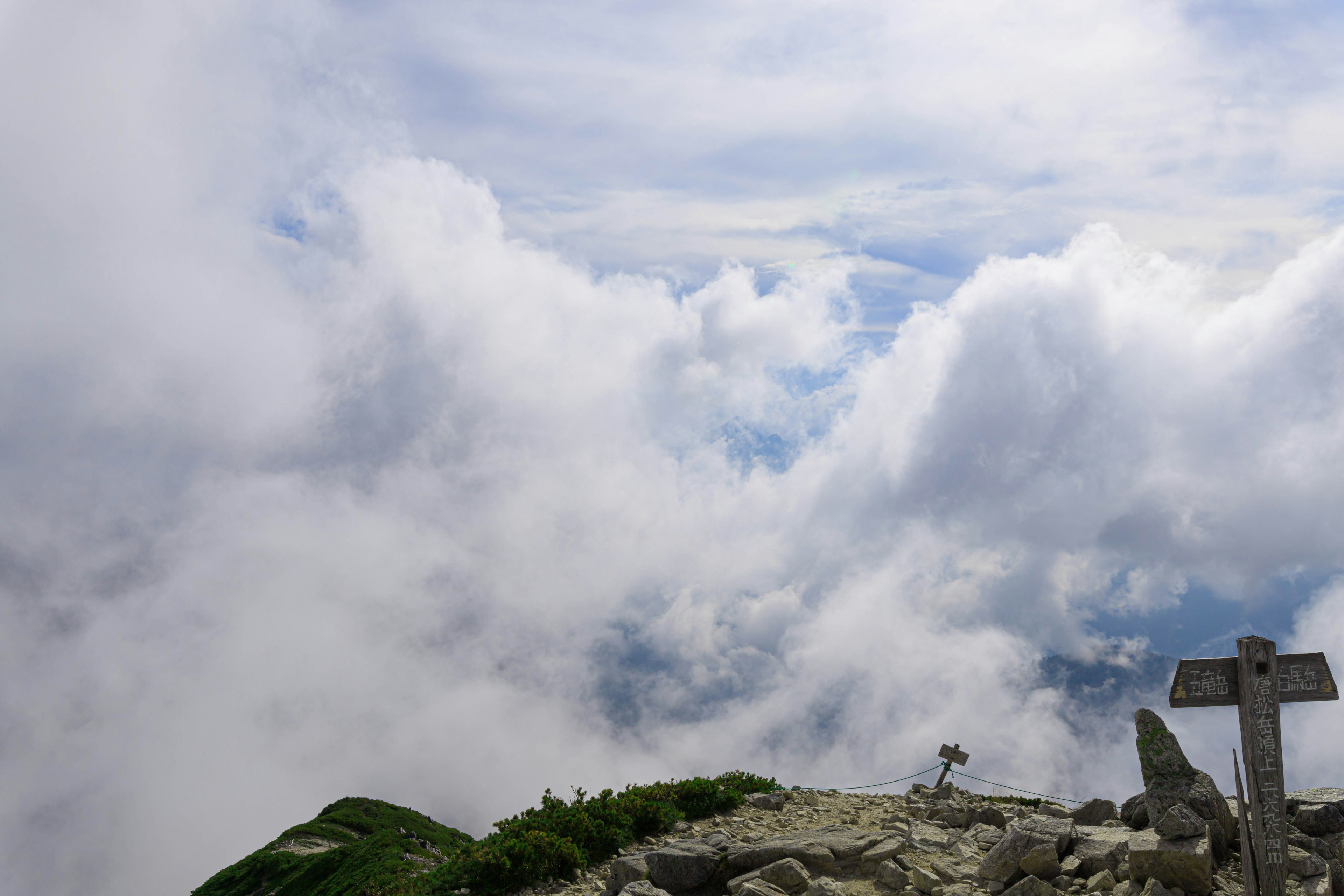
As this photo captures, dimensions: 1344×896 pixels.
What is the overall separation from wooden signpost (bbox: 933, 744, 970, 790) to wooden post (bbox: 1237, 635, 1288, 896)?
36.3 ft

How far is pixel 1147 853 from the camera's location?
9812 mm

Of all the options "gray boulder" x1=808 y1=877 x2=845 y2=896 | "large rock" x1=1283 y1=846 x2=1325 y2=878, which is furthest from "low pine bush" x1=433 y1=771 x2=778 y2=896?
"large rock" x1=1283 y1=846 x2=1325 y2=878

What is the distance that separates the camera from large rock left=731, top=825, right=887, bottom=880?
12.0 meters

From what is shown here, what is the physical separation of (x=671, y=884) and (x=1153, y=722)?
817 centimetres

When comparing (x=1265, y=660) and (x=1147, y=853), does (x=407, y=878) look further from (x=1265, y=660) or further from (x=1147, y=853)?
(x=1265, y=660)

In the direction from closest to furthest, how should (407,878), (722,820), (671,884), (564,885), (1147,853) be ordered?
(1147,853)
(671,884)
(564,885)
(407,878)
(722,820)

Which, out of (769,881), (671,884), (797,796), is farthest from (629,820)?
(797,796)

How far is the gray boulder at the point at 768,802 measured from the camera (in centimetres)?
1791

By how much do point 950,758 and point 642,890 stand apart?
13.2m

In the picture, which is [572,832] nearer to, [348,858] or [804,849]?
[804,849]

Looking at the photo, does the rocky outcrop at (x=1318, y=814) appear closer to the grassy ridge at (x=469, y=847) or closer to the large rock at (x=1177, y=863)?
the large rock at (x=1177, y=863)

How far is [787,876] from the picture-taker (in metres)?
11.2

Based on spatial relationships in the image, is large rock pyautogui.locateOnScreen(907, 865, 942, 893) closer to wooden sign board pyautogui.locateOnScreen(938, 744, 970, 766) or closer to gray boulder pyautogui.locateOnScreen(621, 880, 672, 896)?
gray boulder pyautogui.locateOnScreen(621, 880, 672, 896)

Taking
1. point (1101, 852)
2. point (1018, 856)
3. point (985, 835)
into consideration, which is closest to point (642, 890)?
point (1018, 856)
